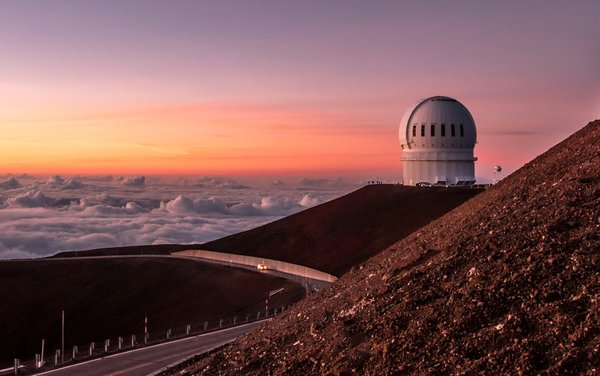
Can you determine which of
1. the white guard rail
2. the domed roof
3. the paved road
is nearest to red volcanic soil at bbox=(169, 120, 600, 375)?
the paved road

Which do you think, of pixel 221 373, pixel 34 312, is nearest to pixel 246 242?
pixel 34 312

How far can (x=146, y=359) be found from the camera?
2325 cm

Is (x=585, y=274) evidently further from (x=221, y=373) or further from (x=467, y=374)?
(x=221, y=373)

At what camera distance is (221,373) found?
1468 centimetres

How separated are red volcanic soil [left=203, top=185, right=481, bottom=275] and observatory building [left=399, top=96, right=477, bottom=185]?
9.53 feet

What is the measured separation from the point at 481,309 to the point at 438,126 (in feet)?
181

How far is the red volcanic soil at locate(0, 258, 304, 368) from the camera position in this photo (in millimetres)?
46438

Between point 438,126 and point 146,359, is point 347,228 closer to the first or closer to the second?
point 438,126

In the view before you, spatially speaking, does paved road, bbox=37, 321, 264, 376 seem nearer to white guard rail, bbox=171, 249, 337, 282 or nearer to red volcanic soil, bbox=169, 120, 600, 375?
red volcanic soil, bbox=169, 120, 600, 375

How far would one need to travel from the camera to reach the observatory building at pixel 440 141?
63.8 meters

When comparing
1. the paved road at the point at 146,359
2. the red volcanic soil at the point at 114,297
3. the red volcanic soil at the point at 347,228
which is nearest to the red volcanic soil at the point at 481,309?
the paved road at the point at 146,359

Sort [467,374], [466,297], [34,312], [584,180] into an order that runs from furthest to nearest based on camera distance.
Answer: [34,312] → [584,180] → [466,297] → [467,374]

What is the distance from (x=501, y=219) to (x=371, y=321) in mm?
4772

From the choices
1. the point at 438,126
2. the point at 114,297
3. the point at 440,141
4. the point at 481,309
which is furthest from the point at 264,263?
the point at 481,309
